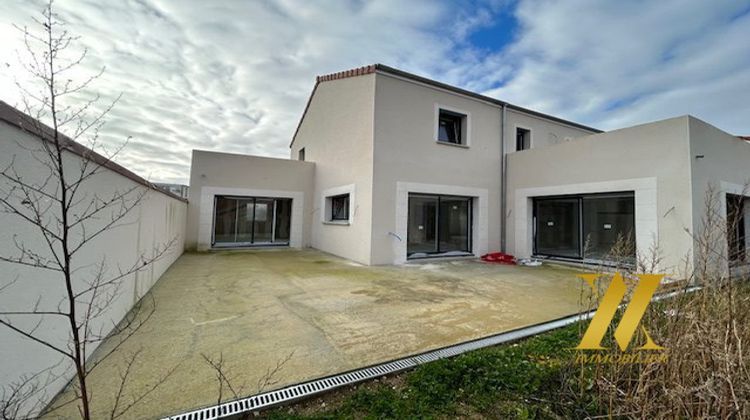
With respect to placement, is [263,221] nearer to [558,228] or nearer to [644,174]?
[558,228]

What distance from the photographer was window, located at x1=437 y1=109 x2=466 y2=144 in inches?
353

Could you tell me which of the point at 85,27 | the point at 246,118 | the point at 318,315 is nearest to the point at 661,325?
the point at 318,315

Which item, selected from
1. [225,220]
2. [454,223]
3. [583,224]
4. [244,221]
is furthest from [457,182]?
[225,220]

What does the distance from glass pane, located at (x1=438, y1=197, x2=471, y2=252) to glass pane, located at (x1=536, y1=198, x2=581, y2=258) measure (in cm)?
210

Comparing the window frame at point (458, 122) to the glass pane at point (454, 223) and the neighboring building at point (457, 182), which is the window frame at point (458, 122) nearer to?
the neighboring building at point (457, 182)

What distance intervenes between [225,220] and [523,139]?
11.7 meters

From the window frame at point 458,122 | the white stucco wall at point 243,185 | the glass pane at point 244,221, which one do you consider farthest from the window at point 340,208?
the window frame at point 458,122

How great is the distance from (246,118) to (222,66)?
422cm

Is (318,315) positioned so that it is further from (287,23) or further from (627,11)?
(627,11)

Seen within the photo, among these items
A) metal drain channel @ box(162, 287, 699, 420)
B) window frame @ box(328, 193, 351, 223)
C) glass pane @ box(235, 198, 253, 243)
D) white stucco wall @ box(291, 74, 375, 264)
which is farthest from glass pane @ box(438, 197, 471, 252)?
glass pane @ box(235, 198, 253, 243)

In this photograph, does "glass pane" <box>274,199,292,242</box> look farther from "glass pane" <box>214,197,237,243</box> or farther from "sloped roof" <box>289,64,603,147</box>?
"sloped roof" <box>289,64,603,147</box>

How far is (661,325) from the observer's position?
230 cm

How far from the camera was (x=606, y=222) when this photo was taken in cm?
716

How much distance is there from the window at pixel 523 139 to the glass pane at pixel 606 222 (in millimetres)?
3653
